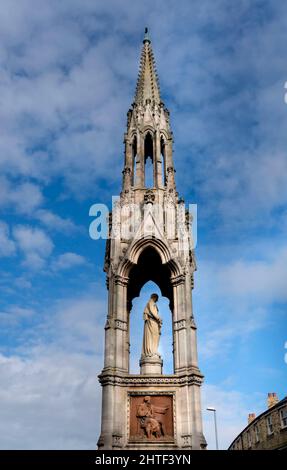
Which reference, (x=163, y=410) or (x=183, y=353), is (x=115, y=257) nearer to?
(x=183, y=353)

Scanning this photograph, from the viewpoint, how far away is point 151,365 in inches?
741

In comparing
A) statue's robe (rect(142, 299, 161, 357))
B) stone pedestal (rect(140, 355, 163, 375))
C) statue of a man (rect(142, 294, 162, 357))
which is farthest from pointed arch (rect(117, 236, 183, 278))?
stone pedestal (rect(140, 355, 163, 375))

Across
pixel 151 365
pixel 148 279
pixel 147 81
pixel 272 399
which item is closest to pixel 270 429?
pixel 272 399

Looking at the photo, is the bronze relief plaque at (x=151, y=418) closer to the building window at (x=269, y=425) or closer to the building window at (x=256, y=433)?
the building window at (x=269, y=425)

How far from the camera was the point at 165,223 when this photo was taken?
21375 millimetres

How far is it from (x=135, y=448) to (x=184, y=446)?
163 centimetres

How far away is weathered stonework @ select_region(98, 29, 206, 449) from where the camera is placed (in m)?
17.2

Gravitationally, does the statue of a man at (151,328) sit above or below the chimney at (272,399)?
below

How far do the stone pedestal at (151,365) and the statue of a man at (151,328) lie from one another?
0.18 metres

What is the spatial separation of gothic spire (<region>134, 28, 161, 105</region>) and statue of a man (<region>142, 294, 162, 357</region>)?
10811 millimetres

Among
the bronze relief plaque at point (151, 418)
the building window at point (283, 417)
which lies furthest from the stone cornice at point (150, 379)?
the building window at point (283, 417)

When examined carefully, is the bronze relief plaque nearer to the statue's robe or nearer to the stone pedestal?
the stone pedestal

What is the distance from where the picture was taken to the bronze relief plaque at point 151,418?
17.1m
